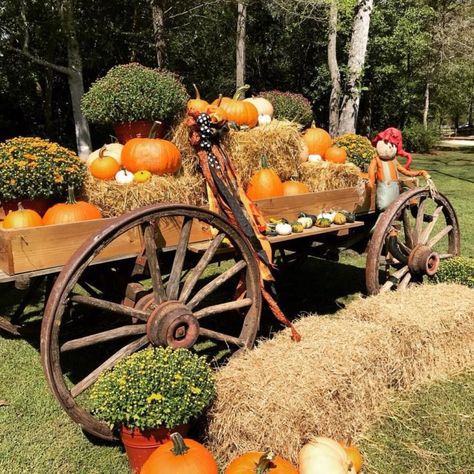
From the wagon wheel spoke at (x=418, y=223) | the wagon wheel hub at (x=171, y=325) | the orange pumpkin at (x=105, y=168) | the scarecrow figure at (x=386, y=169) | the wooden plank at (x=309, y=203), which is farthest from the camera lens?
the wagon wheel spoke at (x=418, y=223)

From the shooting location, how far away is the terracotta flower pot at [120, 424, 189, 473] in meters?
2.60

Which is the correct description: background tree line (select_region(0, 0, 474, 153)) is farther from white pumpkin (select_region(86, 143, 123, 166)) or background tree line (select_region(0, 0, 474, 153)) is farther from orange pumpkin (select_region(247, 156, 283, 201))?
orange pumpkin (select_region(247, 156, 283, 201))

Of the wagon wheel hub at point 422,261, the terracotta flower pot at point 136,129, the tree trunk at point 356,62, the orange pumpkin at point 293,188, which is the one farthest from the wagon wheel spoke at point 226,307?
the tree trunk at point 356,62

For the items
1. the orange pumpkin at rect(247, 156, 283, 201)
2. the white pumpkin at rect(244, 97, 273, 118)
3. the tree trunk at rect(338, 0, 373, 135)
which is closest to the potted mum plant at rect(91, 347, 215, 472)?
the orange pumpkin at rect(247, 156, 283, 201)

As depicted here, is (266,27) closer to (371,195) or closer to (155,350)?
(371,195)

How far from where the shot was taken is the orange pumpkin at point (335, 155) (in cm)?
506

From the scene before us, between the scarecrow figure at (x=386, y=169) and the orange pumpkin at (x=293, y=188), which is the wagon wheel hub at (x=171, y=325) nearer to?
the orange pumpkin at (x=293, y=188)

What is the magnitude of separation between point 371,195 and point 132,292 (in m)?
2.58

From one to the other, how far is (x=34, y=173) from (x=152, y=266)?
0.94 meters

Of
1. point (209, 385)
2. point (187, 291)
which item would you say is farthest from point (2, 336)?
point (209, 385)

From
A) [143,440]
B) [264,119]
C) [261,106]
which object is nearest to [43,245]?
[143,440]

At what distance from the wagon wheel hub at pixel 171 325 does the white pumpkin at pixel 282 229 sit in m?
1.05

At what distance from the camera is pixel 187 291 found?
10.2 feet

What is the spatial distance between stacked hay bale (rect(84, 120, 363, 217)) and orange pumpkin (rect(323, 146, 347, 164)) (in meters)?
0.36
